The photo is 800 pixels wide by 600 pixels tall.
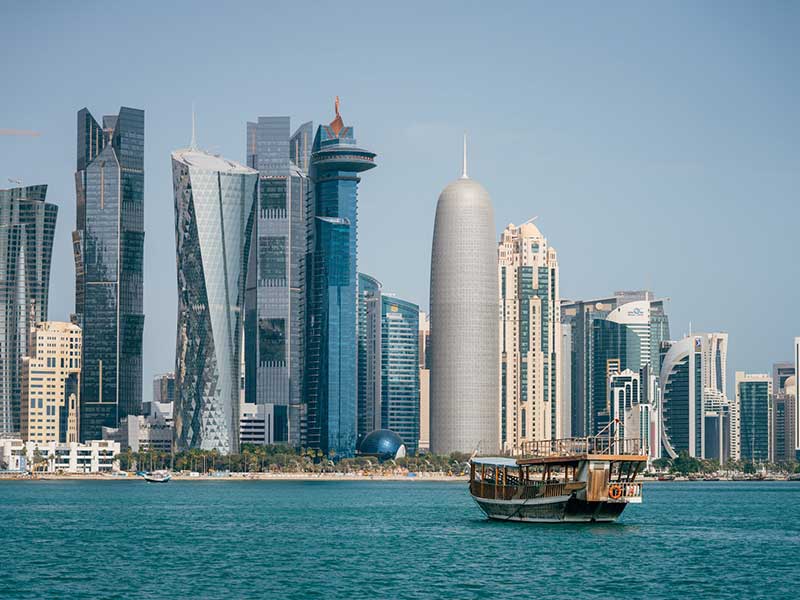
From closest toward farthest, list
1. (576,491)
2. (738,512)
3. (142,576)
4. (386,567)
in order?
(142,576) → (386,567) → (576,491) → (738,512)

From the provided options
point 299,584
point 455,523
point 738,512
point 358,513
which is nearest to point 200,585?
point 299,584

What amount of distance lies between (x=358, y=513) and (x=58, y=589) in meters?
93.5

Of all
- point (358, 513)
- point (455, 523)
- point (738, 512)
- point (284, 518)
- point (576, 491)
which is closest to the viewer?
point (576, 491)

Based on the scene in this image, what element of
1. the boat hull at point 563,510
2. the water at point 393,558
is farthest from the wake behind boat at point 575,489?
the water at point 393,558

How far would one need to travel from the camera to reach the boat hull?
447ft

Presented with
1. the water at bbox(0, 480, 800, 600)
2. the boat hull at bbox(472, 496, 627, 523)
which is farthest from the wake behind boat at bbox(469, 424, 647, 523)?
the water at bbox(0, 480, 800, 600)

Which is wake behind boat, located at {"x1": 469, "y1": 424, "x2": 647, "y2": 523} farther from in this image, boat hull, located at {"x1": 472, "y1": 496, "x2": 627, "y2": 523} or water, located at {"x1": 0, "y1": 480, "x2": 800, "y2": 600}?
water, located at {"x1": 0, "y1": 480, "x2": 800, "y2": 600}

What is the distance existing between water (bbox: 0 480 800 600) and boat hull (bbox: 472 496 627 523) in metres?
1.31

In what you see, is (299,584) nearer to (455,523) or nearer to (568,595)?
(568,595)

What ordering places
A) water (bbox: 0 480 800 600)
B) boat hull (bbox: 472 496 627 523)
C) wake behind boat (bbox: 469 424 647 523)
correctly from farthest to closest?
1. boat hull (bbox: 472 496 627 523)
2. wake behind boat (bbox: 469 424 647 523)
3. water (bbox: 0 480 800 600)

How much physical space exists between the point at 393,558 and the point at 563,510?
90.3 feet

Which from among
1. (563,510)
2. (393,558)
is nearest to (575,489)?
(563,510)

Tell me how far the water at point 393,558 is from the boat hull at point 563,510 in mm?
1308

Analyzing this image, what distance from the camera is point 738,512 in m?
198
